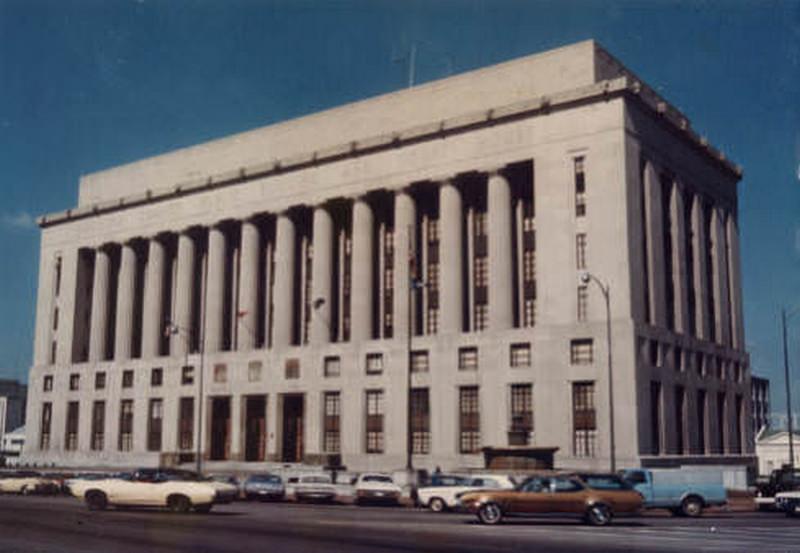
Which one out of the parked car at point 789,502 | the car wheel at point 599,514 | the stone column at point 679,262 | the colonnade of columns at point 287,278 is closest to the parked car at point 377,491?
the car wheel at point 599,514

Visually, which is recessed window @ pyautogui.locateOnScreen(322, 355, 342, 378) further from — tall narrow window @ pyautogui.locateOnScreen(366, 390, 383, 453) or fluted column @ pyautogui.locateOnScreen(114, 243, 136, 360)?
fluted column @ pyautogui.locateOnScreen(114, 243, 136, 360)

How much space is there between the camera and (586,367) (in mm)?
63000

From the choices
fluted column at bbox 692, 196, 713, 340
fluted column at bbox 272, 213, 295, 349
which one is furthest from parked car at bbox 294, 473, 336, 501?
fluted column at bbox 692, 196, 713, 340

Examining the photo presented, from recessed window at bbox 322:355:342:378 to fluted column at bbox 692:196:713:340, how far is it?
95.1 feet

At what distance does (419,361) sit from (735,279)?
101ft

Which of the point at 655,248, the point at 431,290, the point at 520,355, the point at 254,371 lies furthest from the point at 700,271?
the point at 254,371

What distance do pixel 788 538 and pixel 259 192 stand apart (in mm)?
64298

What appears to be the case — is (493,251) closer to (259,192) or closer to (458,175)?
(458,175)

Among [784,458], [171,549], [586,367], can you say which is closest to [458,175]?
[586,367]

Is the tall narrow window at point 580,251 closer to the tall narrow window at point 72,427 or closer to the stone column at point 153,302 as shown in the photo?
the stone column at point 153,302

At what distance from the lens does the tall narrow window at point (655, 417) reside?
63.2 meters

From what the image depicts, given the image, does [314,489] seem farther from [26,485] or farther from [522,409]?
[522,409]

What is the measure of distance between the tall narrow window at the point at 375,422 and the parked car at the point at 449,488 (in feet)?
98.1

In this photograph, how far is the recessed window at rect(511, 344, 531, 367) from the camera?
65938 mm
